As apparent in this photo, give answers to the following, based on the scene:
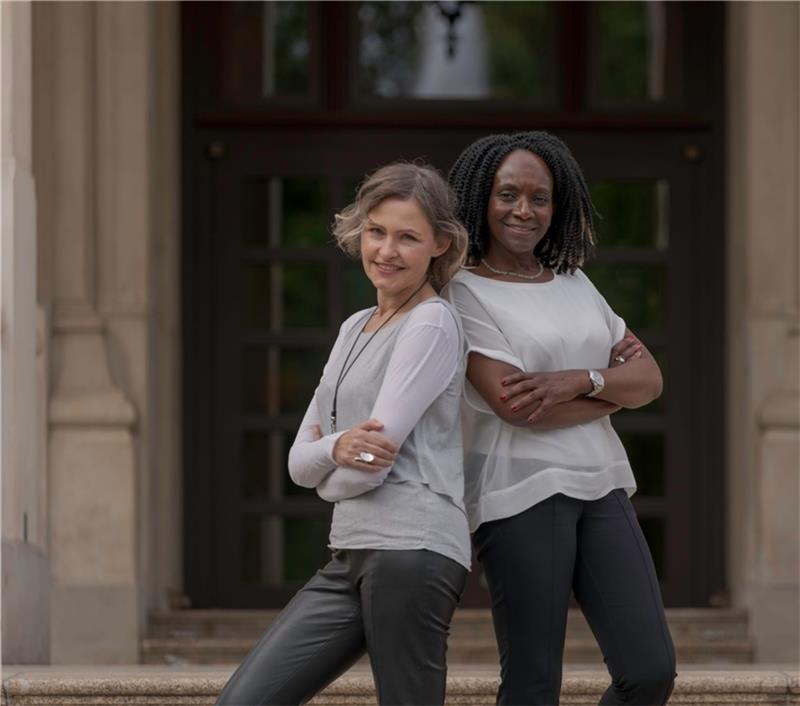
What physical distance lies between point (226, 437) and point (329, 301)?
0.85 meters

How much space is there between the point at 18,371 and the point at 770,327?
11.8 feet

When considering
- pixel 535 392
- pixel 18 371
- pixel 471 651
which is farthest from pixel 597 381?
pixel 471 651

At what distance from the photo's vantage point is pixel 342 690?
5535 millimetres

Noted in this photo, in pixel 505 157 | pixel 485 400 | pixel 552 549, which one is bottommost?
pixel 552 549

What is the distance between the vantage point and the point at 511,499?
4.18 metres

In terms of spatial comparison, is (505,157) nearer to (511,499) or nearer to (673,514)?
(511,499)

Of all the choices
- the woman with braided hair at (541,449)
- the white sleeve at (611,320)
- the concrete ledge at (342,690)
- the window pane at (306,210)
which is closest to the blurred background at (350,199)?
the window pane at (306,210)

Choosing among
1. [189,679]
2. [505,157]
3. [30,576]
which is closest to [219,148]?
[30,576]

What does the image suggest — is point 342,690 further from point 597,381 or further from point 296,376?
point 296,376

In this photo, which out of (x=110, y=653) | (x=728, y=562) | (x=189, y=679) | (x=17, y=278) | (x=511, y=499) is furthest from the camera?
(x=728, y=562)

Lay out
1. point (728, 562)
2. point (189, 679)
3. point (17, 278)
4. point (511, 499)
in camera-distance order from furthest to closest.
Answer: point (728, 562) → point (17, 278) → point (189, 679) → point (511, 499)

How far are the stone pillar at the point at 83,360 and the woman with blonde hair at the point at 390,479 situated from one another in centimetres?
409

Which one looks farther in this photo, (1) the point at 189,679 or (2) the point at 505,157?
(1) the point at 189,679

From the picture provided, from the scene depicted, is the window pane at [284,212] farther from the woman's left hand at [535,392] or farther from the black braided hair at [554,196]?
the woman's left hand at [535,392]
